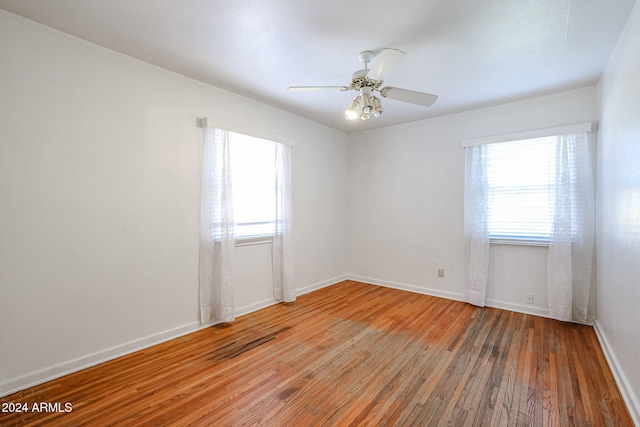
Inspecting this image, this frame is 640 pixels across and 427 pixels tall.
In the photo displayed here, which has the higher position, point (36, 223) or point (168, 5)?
point (168, 5)

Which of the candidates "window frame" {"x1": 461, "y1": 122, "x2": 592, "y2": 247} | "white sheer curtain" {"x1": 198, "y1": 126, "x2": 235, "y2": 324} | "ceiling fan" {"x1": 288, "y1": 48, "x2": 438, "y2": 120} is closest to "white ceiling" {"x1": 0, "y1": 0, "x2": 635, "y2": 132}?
"ceiling fan" {"x1": 288, "y1": 48, "x2": 438, "y2": 120}

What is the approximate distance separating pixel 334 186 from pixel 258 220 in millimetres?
1694

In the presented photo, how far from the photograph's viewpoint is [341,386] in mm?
2059

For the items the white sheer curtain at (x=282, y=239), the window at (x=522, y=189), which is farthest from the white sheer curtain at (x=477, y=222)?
the white sheer curtain at (x=282, y=239)

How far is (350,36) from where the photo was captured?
84.7 inches

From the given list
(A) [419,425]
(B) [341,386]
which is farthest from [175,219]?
(A) [419,425]

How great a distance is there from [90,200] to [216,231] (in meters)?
1.13

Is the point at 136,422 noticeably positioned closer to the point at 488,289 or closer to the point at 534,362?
the point at 534,362

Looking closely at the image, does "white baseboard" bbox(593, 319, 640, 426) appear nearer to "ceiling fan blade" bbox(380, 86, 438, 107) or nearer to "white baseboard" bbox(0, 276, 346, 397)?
"ceiling fan blade" bbox(380, 86, 438, 107)

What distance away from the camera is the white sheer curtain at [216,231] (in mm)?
3020

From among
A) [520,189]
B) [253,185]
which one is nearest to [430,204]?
[520,189]

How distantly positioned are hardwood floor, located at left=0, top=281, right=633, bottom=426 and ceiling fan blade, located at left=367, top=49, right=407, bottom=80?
7.45ft

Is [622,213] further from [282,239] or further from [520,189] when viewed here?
[282,239]

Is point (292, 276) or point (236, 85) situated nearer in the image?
point (236, 85)
